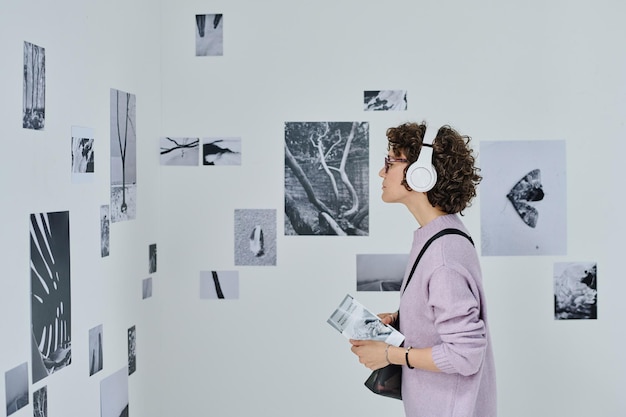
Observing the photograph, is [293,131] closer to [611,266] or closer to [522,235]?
[522,235]

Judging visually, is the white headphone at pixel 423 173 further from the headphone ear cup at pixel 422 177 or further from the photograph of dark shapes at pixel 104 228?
the photograph of dark shapes at pixel 104 228

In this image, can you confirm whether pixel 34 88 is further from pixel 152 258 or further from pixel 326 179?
pixel 326 179

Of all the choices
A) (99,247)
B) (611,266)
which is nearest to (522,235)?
(611,266)

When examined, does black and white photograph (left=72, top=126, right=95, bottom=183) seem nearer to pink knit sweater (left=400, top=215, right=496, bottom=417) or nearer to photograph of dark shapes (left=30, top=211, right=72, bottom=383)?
photograph of dark shapes (left=30, top=211, right=72, bottom=383)

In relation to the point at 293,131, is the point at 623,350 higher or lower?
lower

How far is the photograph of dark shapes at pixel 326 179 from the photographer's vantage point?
2.79 m

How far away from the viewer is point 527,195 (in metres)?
2.77

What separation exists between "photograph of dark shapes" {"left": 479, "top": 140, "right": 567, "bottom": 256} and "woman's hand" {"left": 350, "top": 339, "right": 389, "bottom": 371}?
97 cm

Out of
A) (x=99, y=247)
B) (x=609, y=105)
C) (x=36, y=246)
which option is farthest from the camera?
(x=609, y=105)

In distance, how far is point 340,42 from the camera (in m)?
2.77

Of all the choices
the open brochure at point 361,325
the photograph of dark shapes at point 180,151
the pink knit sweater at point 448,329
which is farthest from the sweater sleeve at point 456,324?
the photograph of dark shapes at point 180,151

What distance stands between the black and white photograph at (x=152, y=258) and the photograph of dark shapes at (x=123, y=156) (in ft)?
0.69

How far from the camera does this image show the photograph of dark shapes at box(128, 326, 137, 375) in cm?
249

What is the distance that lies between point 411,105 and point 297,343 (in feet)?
3.20
